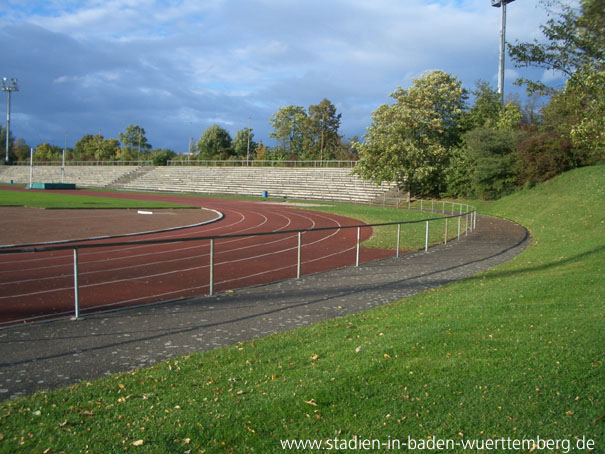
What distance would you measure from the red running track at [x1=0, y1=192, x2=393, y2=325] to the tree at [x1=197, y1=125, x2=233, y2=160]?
78.5m

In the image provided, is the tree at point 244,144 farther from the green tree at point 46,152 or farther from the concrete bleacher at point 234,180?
the green tree at point 46,152

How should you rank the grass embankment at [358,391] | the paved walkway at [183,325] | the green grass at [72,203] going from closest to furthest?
the grass embankment at [358,391], the paved walkway at [183,325], the green grass at [72,203]

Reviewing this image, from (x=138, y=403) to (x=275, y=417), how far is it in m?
1.25

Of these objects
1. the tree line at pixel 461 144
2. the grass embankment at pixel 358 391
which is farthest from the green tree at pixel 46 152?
the grass embankment at pixel 358 391

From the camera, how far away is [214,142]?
3846 inches

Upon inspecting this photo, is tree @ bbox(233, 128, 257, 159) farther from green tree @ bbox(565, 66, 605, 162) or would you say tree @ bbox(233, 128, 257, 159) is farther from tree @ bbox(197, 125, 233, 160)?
green tree @ bbox(565, 66, 605, 162)

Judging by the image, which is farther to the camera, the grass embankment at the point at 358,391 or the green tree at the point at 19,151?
the green tree at the point at 19,151

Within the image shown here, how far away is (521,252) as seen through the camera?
1591 centimetres

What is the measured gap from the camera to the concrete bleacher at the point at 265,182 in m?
52.9

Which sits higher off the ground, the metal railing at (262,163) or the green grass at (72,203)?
the metal railing at (262,163)

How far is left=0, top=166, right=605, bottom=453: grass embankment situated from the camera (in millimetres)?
3736

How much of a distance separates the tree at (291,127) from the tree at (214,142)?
377 inches

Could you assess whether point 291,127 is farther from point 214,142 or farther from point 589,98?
point 589,98

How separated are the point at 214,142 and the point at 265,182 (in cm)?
3949
